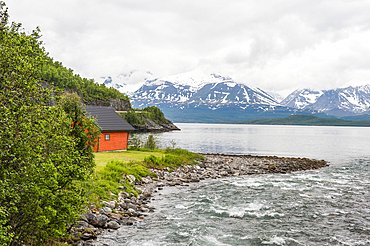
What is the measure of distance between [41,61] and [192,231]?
39.3 ft

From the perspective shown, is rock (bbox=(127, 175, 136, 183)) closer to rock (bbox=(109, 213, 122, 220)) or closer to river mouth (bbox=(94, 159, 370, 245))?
river mouth (bbox=(94, 159, 370, 245))

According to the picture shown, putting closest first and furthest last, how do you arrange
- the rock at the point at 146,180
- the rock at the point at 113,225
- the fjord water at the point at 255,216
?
the fjord water at the point at 255,216 → the rock at the point at 113,225 → the rock at the point at 146,180

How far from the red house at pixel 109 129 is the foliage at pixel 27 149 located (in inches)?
1170

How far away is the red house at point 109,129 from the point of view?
38438 mm

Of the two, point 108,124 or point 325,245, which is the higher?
point 108,124

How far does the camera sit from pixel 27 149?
7324 millimetres

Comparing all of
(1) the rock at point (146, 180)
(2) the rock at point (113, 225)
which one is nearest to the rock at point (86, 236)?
(2) the rock at point (113, 225)

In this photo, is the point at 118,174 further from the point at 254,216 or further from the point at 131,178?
the point at 254,216

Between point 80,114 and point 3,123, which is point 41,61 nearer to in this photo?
point 3,123

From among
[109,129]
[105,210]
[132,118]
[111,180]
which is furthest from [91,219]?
[132,118]

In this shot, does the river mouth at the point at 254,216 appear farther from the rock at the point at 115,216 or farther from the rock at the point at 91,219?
the rock at the point at 91,219

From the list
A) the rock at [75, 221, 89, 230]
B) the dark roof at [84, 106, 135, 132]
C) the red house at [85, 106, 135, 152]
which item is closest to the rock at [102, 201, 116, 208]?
the rock at [75, 221, 89, 230]

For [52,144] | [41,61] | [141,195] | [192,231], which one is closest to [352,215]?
[192,231]

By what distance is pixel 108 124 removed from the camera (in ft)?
131
